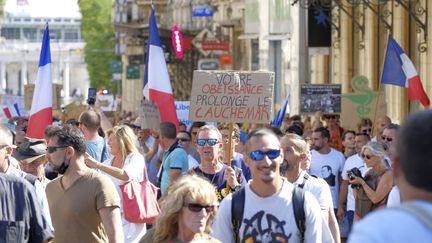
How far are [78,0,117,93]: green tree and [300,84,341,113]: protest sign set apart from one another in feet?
253

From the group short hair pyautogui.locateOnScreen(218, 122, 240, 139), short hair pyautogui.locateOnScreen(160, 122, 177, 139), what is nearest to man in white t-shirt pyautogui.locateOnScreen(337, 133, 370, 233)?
short hair pyautogui.locateOnScreen(218, 122, 240, 139)

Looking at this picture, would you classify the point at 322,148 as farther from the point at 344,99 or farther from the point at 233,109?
the point at 344,99

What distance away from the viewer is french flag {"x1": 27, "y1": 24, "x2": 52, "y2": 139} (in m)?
12.1

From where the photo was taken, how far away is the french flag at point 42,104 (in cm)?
1209

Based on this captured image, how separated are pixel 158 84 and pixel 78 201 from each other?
25.1 ft

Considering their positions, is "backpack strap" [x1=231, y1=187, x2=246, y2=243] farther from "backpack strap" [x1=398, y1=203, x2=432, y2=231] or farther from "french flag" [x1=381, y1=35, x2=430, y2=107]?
"french flag" [x1=381, y1=35, x2=430, y2=107]

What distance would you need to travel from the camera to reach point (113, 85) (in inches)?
3935

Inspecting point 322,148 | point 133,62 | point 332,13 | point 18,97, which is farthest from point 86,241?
point 133,62

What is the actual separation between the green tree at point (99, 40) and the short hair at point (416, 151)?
96.1 meters

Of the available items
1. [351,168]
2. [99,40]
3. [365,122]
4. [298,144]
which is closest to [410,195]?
[298,144]

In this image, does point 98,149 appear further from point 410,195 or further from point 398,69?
point 410,195

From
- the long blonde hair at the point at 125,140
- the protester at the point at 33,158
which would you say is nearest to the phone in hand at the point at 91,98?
the long blonde hair at the point at 125,140

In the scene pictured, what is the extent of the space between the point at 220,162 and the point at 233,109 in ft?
2.43

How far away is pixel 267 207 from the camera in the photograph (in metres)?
6.61
